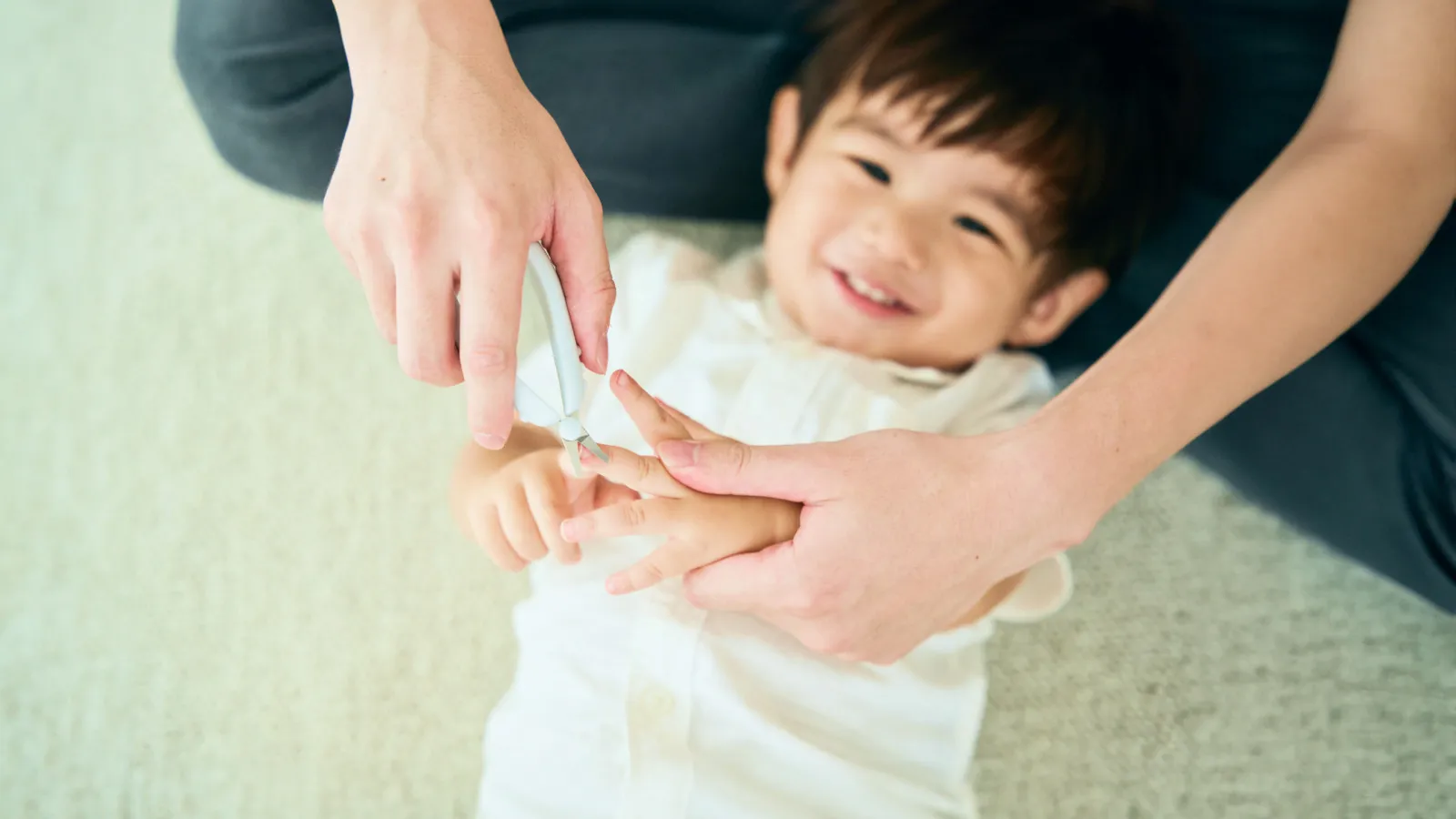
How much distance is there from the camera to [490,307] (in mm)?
440

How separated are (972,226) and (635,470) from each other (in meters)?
0.40

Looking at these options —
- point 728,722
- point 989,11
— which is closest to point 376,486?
point 728,722

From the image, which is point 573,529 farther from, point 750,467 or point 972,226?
point 972,226

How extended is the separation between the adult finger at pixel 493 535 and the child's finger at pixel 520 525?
2cm

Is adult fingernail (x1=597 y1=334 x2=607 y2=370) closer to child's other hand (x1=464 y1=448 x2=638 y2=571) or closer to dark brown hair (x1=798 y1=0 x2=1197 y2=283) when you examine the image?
child's other hand (x1=464 y1=448 x2=638 y2=571)

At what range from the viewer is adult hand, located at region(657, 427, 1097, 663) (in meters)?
0.57

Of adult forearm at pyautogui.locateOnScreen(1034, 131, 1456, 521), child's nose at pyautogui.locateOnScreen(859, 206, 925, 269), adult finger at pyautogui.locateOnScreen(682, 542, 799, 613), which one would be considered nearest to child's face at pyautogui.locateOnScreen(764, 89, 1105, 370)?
child's nose at pyautogui.locateOnScreen(859, 206, 925, 269)

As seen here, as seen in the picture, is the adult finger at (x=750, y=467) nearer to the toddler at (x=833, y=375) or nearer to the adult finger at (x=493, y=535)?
the toddler at (x=833, y=375)

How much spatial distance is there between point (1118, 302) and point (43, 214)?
46.4 inches

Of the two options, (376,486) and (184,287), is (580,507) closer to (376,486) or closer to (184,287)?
(376,486)

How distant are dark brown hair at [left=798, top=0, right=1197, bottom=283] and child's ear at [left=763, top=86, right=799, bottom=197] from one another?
1 centimetres

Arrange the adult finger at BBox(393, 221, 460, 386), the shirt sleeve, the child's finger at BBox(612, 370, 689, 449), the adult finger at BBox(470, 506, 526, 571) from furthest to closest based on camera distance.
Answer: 1. the shirt sleeve
2. the adult finger at BBox(470, 506, 526, 571)
3. the child's finger at BBox(612, 370, 689, 449)
4. the adult finger at BBox(393, 221, 460, 386)

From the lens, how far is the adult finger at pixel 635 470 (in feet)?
1.86

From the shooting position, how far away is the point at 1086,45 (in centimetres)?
79
